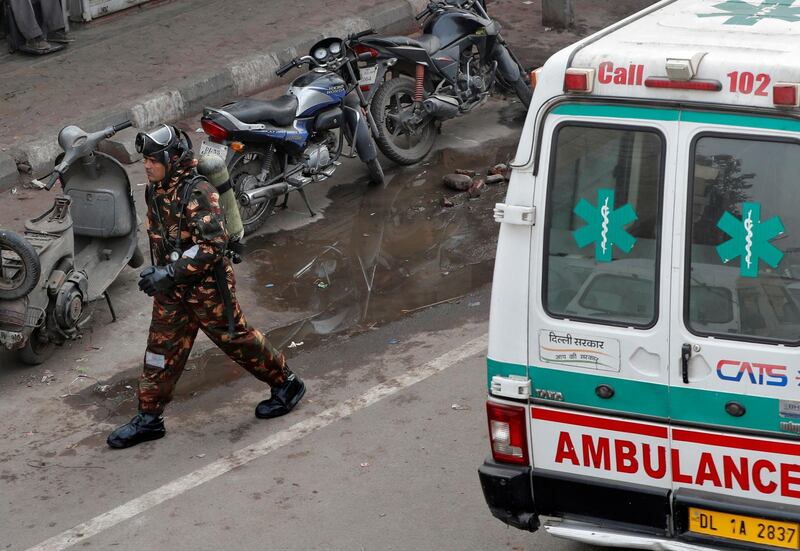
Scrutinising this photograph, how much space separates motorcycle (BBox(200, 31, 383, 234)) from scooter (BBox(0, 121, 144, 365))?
38.0 inches

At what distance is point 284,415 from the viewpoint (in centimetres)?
643

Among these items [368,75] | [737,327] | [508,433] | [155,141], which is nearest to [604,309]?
[737,327]

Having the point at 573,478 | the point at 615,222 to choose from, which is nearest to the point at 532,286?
the point at 615,222

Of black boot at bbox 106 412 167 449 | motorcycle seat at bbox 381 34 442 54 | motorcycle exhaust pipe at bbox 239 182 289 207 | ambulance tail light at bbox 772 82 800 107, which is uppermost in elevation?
ambulance tail light at bbox 772 82 800 107

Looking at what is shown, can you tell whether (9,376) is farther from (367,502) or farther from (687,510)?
(687,510)

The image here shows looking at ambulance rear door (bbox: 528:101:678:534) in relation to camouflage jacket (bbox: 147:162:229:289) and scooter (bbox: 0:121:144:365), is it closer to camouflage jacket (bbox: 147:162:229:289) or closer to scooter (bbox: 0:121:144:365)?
camouflage jacket (bbox: 147:162:229:289)

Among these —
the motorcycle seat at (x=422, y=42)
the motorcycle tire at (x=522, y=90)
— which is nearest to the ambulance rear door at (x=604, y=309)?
the motorcycle seat at (x=422, y=42)

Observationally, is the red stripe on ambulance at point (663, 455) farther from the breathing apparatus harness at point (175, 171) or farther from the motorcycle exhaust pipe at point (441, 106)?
the motorcycle exhaust pipe at point (441, 106)

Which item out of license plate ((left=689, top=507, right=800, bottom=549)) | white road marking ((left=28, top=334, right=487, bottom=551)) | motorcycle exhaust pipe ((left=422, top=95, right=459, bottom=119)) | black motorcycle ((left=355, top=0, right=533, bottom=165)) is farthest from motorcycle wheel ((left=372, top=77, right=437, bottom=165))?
license plate ((left=689, top=507, right=800, bottom=549))

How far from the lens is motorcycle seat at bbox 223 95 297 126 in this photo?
27.7 feet

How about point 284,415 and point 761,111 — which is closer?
point 761,111

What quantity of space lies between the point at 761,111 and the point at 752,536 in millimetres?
1457

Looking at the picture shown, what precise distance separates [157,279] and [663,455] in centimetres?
268

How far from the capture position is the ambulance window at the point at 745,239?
389 cm
